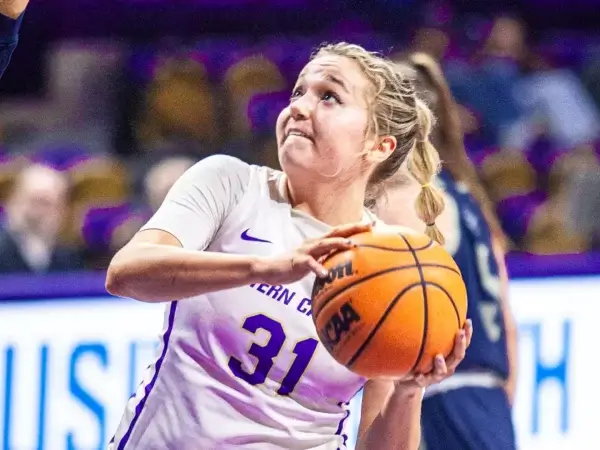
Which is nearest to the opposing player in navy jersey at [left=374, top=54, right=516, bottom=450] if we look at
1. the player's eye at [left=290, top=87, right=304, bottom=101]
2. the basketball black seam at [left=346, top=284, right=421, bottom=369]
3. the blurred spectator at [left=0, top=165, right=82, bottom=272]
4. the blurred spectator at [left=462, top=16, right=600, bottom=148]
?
the player's eye at [left=290, top=87, right=304, bottom=101]

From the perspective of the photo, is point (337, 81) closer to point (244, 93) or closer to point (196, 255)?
point (196, 255)

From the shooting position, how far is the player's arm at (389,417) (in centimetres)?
307

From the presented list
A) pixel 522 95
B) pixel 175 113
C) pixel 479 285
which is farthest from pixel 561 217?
pixel 479 285

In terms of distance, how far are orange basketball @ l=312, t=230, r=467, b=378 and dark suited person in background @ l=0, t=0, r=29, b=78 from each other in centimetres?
86

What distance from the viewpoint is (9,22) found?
2.69 m

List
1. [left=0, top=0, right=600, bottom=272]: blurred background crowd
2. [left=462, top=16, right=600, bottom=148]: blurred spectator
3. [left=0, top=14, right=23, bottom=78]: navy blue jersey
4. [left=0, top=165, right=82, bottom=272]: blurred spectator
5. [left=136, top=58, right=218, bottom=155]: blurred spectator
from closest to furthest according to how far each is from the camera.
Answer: [left=0, top=14, right=23, bottom=78]: navy blue jersey < [left=0, top=165, right=82, bottom=272]: blurred spectator < [left=0, top=0, right=600, bottom=272]: blurred background crowd < [left=136, top=58, right=218, bottom=155]: blurred spectator < [left=462, top=16, right=600, bottom=148]: blurred spectator

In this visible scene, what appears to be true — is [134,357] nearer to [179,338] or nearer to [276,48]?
[179,338]

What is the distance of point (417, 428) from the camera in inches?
124

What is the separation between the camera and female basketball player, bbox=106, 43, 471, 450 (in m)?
2.99

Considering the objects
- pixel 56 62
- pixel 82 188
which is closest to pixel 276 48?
pixel 56 62

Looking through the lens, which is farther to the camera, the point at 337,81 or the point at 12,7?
the point at 337,81

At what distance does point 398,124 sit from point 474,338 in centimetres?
103

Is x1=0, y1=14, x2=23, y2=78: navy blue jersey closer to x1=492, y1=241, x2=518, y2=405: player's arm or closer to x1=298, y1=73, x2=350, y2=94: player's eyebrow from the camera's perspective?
x1=298, y1=73, x2=350, y2=94: player's eyebrow

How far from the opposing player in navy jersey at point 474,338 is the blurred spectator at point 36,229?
2387 mm
